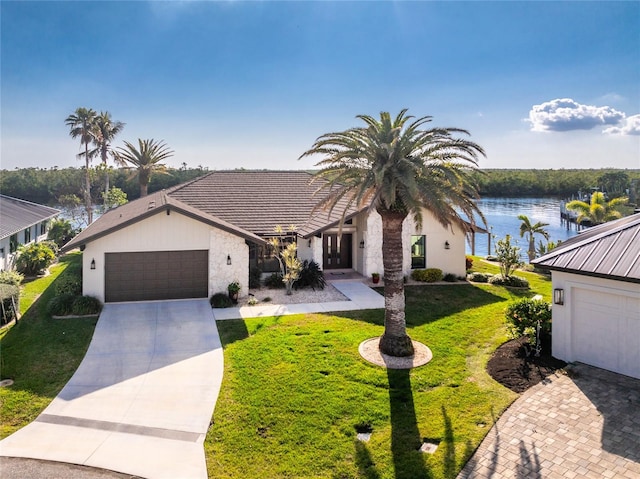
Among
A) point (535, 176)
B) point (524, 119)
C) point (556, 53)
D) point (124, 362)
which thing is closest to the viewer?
point (124, 362)

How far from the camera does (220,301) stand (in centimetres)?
1709

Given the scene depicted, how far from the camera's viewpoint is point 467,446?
7621 mm

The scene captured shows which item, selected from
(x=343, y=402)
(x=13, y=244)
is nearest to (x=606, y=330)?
(x=343, y=402)

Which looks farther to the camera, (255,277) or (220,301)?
(255,277)

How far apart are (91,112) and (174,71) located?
26070 millimetres

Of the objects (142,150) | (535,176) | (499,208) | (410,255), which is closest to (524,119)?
(410,255)

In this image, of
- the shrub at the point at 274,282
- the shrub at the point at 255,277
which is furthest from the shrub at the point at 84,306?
the shrub at the point at 274,282

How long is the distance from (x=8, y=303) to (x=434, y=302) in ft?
53.1

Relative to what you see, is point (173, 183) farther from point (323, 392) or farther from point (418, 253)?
point (323, 392)

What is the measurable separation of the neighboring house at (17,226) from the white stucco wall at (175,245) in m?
7.39

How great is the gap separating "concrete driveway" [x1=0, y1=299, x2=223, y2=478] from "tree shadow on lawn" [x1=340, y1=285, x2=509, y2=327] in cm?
574

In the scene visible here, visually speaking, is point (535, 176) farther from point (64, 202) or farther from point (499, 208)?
point (64, 202)

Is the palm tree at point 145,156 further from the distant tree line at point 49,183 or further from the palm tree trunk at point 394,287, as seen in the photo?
the palm tree trunk at point 394,287

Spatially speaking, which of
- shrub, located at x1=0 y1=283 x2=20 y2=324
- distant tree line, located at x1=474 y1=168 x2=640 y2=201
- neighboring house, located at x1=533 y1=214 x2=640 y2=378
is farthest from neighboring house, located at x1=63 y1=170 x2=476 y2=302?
distant tree line, located at x1=474 y1=168 x2=640 y2=201
